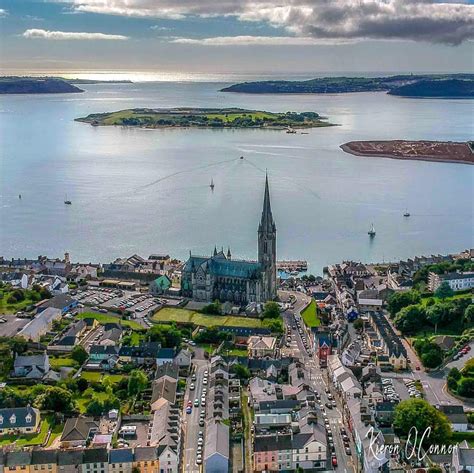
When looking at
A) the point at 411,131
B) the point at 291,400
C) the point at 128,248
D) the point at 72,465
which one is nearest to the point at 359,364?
the point at 291,400

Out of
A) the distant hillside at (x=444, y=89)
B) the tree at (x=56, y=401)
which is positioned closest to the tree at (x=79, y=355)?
the tree at (x=56, y=401)

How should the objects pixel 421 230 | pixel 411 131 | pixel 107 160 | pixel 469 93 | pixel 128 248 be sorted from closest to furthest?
pixel 128 248, pixel 421 230, pixel 107 160, pixel 411 131, pixel 469 93

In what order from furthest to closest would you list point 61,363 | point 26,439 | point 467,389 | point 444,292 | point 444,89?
1. point 444,89
2. point 444,292
3. point 61,363
4. point 467,389
5. point 26,439

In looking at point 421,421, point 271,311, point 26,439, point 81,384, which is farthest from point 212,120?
point 421,421

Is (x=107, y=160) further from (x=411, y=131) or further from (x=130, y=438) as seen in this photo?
(x=130, y=438)

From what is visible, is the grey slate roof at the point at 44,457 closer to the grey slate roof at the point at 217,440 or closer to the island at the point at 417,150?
the grey slate roof at the point at 217,440

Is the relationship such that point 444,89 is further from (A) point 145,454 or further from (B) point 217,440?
(A) point 145,454
